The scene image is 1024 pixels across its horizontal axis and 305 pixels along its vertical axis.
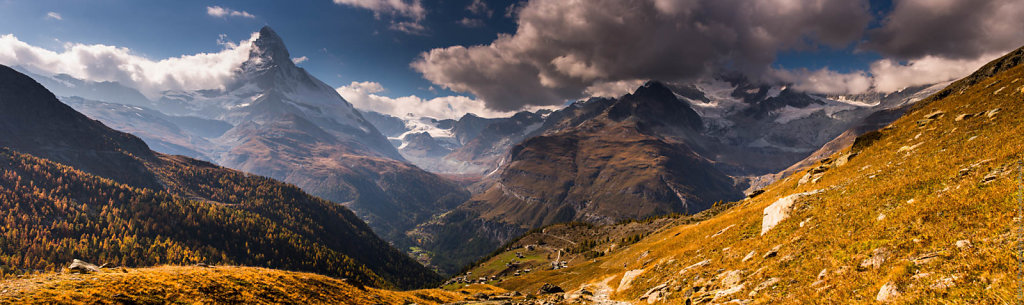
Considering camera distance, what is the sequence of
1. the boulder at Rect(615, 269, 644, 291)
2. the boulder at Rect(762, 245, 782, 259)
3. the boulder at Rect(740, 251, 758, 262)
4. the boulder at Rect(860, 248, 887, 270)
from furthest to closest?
1. the boulder at Rect(615, 269, 644, 291)
2. the boulder at Rect(740, 251, 758, 262)
3. the boulder at Rect(762, 245, 782, 259)
4. the boulder at Rect(860, 248, 887, 270)

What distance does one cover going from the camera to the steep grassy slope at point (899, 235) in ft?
38.3

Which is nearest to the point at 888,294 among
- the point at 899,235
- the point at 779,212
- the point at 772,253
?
the point at 899,235

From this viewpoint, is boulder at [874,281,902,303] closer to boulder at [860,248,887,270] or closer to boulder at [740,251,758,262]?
boulder at [860,248,887,270]

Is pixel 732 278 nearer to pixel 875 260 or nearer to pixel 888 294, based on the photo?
pixel 875 260

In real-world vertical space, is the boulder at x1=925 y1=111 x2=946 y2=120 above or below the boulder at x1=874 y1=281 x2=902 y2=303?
above

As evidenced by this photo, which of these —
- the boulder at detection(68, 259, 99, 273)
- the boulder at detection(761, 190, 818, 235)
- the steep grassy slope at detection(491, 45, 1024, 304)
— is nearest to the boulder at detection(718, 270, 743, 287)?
the steep grassy slope at detection(491, 45, 1024, 304)

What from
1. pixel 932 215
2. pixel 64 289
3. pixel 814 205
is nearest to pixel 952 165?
pixel 814 205

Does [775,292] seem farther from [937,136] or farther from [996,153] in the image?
[937,136]

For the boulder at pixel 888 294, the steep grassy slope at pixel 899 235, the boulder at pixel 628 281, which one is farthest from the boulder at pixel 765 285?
the boulder at pixel 628 281

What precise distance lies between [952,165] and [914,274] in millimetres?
19826

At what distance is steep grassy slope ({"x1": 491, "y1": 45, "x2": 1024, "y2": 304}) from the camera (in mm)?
11688

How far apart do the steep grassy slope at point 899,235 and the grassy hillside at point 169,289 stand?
103ft

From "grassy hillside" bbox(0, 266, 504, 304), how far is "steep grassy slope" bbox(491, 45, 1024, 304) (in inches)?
1231

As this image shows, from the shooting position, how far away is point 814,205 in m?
29.5
